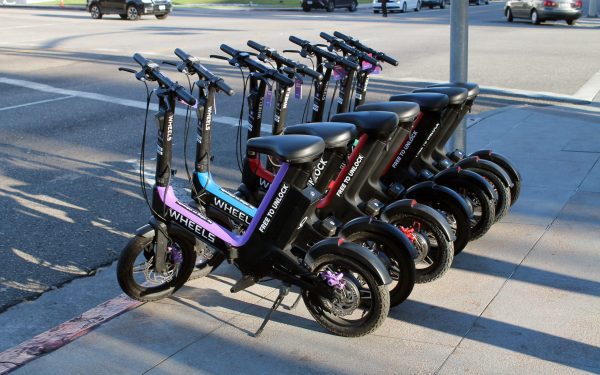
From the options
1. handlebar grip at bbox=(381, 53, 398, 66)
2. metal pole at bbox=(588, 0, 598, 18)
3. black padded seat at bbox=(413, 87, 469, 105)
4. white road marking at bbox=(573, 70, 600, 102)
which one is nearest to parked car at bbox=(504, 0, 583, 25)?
metal pole at bbox=(588, 0, 598, 18)

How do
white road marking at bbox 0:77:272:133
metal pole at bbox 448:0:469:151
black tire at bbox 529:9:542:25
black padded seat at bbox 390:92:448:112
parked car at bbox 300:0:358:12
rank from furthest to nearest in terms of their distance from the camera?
parked car at bbox 300:0:358:12, black tire at bbox 529:9:542:25, white road marking at bbox 0:77:272:133, metal pole at bbox 448:0:469:151, black padded seat at bbox 390:92:448:112

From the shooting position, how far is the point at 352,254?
4.68 meters

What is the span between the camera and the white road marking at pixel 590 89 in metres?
13.2

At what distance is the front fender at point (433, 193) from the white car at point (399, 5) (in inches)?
1273

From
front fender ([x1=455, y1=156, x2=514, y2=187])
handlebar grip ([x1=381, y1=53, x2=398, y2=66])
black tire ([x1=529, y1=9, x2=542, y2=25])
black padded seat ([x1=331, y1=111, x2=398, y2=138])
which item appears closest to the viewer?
black padded seat ([x1=331, y1=111, x2=398, y2=138])

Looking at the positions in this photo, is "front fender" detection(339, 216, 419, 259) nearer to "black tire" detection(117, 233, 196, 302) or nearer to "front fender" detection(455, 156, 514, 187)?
"black tire" detection(117, 233, 196, 302)

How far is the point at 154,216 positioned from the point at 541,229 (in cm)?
313

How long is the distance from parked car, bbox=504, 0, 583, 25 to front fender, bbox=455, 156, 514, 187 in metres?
23.9

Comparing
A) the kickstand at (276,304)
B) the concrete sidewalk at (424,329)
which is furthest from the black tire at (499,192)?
the kickstand at (276,304)

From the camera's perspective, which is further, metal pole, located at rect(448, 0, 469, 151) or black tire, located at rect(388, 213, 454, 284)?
metal pole, located at rect(448, 0, 469, 151)

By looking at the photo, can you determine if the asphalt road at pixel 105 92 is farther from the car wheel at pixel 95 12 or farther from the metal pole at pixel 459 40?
the metal pole at pixel 459 40

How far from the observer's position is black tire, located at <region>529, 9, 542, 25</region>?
29395 millimetres

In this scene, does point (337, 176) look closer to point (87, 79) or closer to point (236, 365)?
point (236, 365)

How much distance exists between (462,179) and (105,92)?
846 centimetres
